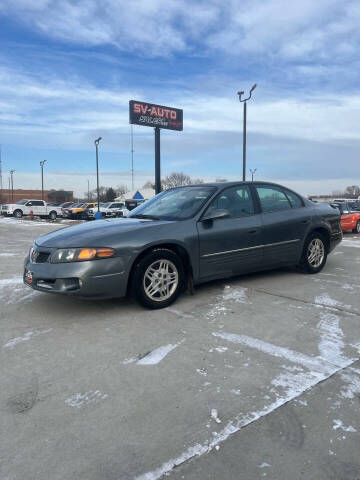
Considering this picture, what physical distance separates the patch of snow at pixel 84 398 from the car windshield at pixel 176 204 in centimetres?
257

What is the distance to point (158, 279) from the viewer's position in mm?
4324

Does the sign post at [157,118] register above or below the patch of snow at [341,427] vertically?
above

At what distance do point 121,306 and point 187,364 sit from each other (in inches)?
65.8

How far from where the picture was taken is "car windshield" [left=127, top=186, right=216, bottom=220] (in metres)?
4.88

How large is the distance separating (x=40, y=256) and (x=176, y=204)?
186cm

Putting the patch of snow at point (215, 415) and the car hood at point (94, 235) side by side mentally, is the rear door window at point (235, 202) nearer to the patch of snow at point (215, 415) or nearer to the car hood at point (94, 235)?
the car hood at point (94, 235)

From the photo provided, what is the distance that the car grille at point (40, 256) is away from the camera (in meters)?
4.16

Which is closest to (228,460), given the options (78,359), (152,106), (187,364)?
(187,364)

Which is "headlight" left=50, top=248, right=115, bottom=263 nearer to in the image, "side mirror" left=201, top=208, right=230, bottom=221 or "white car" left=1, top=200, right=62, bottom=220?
"side mirror" left=201, top=208, right=230, bottom=221

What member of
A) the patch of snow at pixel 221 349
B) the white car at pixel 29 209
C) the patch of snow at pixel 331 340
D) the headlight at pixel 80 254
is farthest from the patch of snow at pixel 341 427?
the white car at pixel 29 209

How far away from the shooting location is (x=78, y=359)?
123 inches

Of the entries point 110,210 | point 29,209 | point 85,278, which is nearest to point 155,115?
point 110,210

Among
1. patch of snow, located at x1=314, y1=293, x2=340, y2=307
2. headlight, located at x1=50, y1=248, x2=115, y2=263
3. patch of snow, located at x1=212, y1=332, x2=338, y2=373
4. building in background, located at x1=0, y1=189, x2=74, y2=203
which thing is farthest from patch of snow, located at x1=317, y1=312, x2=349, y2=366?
building in background, located at x1=0, y1=189, x2=74, y2=203

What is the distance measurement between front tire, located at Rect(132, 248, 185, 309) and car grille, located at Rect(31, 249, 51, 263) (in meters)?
0.96
